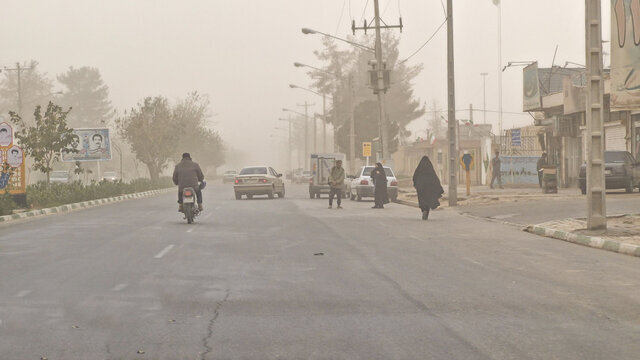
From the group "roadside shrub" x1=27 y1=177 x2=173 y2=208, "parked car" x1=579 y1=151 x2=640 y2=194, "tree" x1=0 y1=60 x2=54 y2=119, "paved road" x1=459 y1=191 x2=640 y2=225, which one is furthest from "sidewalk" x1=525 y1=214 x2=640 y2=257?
"tree" x1=0 y1=60 x2=54 y2=119

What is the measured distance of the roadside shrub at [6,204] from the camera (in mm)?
25880

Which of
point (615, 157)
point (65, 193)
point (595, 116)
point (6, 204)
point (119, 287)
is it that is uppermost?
point (595, 116)

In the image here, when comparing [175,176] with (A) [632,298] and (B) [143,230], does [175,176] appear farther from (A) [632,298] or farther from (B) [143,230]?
(A) [632,298]

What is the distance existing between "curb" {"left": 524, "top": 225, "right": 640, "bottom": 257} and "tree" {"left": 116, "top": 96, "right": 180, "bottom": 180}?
44066 mm

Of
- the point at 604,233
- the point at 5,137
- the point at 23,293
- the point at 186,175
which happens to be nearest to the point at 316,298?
the point at 23,293

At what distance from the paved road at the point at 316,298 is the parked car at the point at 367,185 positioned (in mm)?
17510

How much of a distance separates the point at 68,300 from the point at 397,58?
9190 cm

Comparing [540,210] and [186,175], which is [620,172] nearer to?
[540,210]

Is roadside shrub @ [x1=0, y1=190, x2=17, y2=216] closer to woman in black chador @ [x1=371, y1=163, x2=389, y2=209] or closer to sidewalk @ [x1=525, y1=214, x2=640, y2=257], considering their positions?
woman in black chador @ [x1=371, y1=163, x2=389, y2=209]

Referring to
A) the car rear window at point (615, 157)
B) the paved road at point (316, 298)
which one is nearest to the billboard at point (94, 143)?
the car rear window at point (615, 157)

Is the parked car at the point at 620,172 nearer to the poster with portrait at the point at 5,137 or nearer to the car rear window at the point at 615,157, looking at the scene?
the car rear window at the point at 615,157

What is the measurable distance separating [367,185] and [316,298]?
25.9 metres

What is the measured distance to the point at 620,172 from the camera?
29859 millimetres

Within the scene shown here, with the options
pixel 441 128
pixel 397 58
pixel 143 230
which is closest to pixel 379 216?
pixel 143 230
